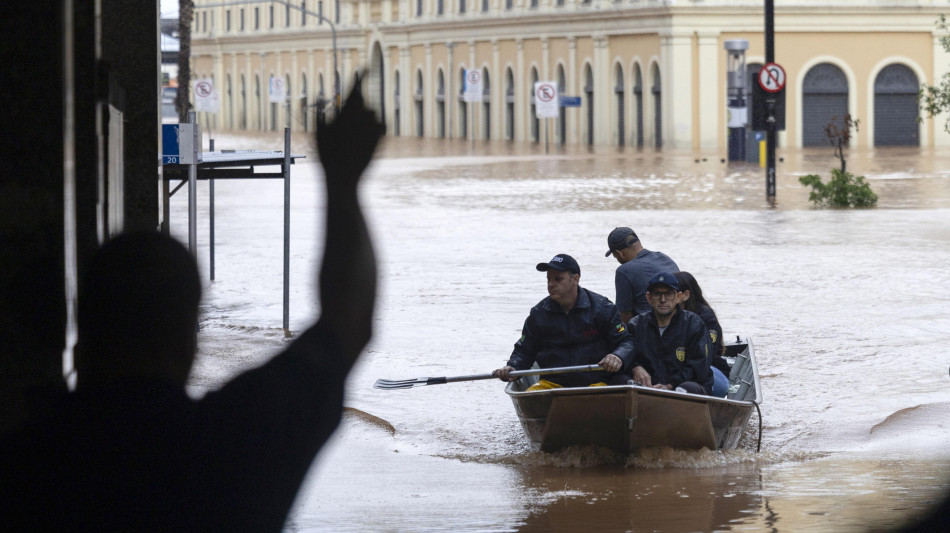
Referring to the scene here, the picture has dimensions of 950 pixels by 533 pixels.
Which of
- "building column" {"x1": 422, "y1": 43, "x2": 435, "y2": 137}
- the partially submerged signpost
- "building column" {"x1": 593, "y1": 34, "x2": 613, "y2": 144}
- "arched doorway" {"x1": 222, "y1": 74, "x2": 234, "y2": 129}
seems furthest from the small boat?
"arched doorway" {"x1": 222, "y1": 74, "x2": 234, "y2": 129}

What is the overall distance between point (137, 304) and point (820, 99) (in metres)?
57.2

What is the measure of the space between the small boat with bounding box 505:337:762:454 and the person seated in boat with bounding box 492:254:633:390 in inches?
14.8

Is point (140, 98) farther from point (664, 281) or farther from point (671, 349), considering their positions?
point (671, 349)

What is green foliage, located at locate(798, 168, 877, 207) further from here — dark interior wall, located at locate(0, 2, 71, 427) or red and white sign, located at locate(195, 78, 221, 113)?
red and white sign, located at locate(195, 78, 221, 113)

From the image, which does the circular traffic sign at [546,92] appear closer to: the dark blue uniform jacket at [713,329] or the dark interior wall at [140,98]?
the dark blue uniform jacket at [713,329]

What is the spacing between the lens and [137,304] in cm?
156

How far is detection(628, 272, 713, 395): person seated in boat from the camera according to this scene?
360 inches

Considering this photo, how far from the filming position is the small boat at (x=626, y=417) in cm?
870

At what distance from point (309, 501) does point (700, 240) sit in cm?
1578

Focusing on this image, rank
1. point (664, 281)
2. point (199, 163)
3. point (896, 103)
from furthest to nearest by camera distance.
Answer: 1. point (896, 103)
2. point (199, 163)
3. point (664, 281)

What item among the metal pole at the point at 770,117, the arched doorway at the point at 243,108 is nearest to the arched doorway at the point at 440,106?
the arched doorway at the point at 243,108

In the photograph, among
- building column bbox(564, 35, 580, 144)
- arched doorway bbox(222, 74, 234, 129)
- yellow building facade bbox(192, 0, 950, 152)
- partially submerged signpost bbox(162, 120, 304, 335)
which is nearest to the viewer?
partially submerged signpost bbox(162, 120, 304, 335)

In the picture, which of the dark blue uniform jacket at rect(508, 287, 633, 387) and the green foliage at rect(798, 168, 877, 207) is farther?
the green foliage at rect(798, 168, 877, 207)

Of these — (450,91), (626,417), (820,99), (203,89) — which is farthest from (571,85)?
(626,417)
